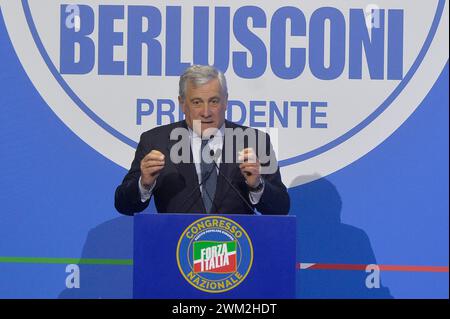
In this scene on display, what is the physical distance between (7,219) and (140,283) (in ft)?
4.99

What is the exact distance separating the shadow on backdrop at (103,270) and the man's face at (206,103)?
1038 millimetres

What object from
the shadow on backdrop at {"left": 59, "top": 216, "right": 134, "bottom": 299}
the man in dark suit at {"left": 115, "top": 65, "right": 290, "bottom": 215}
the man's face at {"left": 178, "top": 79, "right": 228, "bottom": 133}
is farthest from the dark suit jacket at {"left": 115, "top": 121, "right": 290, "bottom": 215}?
the shadow on backdrop at {"left": 59, "top": 216, "right": 134, "bottom": 299}

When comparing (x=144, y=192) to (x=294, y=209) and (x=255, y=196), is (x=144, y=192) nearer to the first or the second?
(x=255, y=196)

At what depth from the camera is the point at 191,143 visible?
157 inches

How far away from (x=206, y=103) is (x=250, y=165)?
53 cm

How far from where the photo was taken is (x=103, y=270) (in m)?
4.71

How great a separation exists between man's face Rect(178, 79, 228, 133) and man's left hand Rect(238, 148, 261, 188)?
0.46 m

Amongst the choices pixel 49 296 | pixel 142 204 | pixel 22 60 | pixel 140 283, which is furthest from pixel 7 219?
pixel 140 283

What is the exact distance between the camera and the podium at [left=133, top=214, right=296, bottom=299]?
11.1 feet

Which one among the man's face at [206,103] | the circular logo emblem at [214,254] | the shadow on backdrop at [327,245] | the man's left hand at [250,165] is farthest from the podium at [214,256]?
the shadow on backdrop at [327,245]

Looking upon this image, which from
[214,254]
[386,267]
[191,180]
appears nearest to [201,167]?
[191,180]

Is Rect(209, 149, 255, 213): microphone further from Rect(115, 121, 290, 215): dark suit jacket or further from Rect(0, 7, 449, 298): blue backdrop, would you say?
Rect(0, 7, 449, 298): blue backdrop

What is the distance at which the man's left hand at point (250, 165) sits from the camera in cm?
342
